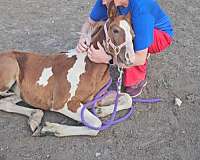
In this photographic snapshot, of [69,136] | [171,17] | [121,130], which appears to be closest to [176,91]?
[121,130]

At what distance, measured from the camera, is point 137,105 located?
407 cm

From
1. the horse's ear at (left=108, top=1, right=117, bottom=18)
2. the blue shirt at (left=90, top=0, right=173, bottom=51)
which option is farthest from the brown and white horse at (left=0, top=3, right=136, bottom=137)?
the blue shirt at (left=90, top=0, right=173, bottom=51)

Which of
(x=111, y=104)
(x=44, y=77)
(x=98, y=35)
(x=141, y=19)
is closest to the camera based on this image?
(x=141, y=19)

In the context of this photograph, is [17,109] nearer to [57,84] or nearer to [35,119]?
[35,119]

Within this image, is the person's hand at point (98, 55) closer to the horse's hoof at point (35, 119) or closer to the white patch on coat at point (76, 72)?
the white patch on coat at point (76, 72)

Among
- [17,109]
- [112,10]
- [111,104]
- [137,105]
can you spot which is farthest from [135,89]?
[17,109]

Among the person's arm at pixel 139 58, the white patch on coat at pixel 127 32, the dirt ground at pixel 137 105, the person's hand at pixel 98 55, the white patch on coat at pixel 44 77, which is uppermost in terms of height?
the white patch on coat at pixel 127 32

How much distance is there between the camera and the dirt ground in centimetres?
356

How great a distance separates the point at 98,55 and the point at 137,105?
2.24 ft

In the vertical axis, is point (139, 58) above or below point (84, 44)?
below

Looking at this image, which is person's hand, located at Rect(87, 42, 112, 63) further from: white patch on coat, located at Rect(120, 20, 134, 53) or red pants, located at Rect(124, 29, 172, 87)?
red pants, located at Rect(124, 29, 172, 87)

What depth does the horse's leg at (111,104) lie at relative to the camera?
3900mm

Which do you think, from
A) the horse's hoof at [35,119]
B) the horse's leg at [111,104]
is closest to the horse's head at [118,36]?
the horse's leg at [111,104]

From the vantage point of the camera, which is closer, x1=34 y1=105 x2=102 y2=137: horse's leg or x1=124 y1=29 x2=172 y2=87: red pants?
x1=34 y1=105 x2=102 y2=137: horse's leg
